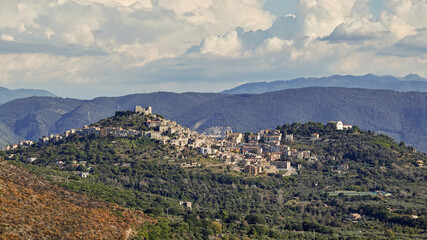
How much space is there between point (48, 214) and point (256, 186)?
83572 millimetres

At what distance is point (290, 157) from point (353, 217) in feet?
181

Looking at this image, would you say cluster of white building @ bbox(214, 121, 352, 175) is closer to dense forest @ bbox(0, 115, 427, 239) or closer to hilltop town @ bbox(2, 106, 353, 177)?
hilltop town @ bbox(2, 106, 353, 177)

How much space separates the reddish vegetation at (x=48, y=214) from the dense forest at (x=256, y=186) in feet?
18.8

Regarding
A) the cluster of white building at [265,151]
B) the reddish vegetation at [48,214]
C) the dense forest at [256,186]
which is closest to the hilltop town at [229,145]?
the cluster of white building at [265,151]

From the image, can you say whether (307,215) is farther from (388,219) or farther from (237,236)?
(237,236)

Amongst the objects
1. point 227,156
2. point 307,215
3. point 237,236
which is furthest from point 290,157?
point 237,236

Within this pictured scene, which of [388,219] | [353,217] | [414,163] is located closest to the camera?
[388,219]

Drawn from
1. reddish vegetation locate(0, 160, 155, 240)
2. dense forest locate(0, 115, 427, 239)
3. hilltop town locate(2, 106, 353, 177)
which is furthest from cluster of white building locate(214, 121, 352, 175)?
reddish vegetation locate(0, 160, 155, 240)

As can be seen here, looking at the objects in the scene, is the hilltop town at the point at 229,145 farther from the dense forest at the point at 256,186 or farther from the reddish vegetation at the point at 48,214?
the reddish vegetation at the point at 48,214

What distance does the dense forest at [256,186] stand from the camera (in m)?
87.2

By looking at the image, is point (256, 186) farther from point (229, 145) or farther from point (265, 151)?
point (229, 145)

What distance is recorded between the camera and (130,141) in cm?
15300

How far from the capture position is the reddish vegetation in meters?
46.1

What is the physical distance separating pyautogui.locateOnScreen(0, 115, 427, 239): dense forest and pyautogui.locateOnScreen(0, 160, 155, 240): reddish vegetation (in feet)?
18.8
